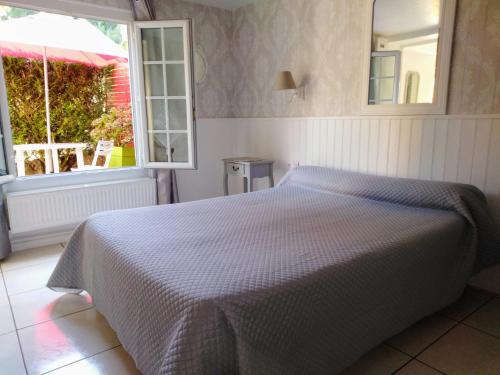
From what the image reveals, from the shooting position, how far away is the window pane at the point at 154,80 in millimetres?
3400

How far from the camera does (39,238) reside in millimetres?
3094

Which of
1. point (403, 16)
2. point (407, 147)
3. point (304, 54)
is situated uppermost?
point (403, 16)

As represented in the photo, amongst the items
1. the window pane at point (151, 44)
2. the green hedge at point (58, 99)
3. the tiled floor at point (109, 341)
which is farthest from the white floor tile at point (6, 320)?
the green hedge at point (58, 99)

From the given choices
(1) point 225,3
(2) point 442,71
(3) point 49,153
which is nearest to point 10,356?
(2) point 442,71

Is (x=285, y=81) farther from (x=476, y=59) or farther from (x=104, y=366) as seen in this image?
(x=104, y=366)

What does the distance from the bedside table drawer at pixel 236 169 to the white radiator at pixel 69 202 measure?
0.80 m

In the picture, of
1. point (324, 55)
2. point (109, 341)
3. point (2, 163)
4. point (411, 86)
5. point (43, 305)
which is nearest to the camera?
point (109, 341)

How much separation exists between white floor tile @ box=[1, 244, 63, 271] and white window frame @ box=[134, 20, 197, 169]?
3.74 ft

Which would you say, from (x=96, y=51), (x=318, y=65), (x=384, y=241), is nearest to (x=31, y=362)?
(x=384, y=241)

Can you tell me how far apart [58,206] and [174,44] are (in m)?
1.85

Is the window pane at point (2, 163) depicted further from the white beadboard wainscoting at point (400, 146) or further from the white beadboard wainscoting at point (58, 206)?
the white beadboard wainscoting at point (400, 146)

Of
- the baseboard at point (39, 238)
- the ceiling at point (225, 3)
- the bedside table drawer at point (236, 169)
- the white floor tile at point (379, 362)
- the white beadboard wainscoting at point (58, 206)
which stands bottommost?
the white floor tile at point (379, 362)

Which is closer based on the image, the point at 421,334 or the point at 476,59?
the point at 421,334

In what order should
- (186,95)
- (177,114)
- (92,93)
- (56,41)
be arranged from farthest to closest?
(92,93) → (56,41) → (177,114) → (186,95)
